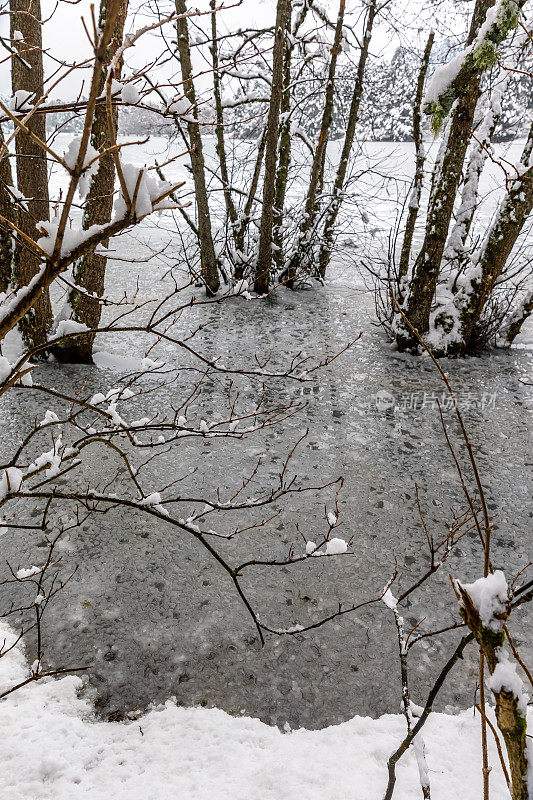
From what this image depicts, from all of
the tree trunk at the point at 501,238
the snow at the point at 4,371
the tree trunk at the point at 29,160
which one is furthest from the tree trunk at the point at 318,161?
the snow at the point at 4,371

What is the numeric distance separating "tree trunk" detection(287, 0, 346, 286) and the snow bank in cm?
594

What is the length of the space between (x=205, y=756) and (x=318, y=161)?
8.15m

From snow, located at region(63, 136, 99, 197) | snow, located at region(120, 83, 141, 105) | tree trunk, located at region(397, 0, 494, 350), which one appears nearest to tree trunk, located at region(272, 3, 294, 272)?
tree trunk, located at region(397, 0, 494, 350)

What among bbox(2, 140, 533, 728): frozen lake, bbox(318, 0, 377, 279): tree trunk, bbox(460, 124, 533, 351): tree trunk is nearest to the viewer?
bbox(2, 140, 533, 728): frozen lake

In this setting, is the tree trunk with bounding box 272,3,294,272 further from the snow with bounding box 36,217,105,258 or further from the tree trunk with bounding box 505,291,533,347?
the snow with bounding box 36,217,105,258

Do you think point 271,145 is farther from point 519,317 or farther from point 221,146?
point 519,317

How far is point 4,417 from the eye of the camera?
4.65 metres

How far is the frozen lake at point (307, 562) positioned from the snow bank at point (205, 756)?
0.15 meters

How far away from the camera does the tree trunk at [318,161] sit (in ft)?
24.8

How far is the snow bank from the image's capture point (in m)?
1.92

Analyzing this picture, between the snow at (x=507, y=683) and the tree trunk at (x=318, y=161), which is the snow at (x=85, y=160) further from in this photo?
the tree trunk at (x=318, y=161)

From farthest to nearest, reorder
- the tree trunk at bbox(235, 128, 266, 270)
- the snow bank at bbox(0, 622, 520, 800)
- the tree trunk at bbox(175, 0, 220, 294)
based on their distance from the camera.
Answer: the tree trunk at bbox(235, 128, 266, 270)
the tree trunk at bbox(175, 0, 220, 294)
the snow bank at bbox(0, 622, 520, 800)

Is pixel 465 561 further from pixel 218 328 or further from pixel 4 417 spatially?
pixel 218 328

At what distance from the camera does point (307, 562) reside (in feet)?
11.0
